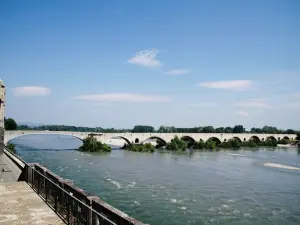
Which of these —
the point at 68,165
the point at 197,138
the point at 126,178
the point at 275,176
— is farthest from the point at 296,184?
the point at 197,138

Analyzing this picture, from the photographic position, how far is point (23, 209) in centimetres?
1006

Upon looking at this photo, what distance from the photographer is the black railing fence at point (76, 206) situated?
693 centimetres

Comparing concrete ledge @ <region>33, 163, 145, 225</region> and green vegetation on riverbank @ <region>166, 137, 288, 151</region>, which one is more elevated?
concrete ledge @ <region>33, 163, 145, 225</region>

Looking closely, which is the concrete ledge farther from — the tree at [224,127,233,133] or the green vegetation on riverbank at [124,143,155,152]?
the tree at [224,127,233,133]

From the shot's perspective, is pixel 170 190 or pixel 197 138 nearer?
pixel 170 190

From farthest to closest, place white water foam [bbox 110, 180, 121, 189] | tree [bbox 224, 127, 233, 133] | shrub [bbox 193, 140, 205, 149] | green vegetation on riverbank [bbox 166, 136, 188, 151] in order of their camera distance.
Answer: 1. tree [bbox 224, 127, 233, 133]
2. shrub [bbox 193, 140, 205, 149]
3. green vegetation on riverbank [bbox 166, 136, 188, 151]
4. white water foam [bbox 110, 180, 121, 189]

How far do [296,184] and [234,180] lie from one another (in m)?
6.31

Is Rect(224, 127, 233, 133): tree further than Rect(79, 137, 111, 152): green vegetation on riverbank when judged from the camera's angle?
Yes

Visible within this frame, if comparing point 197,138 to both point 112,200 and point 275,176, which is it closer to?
point 275,176

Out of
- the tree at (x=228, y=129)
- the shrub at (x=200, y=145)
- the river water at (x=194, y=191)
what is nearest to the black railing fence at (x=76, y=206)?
the river water at (x=194, y=191)

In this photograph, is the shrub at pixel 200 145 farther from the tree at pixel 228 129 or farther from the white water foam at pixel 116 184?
the tree at pixel 228 129

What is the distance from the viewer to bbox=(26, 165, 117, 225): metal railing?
7.42 m

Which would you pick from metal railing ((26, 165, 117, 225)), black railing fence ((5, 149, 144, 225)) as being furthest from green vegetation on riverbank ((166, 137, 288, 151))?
black railing fence ((5, 149, 144, 225))

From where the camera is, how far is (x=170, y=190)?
26766 millimetres
